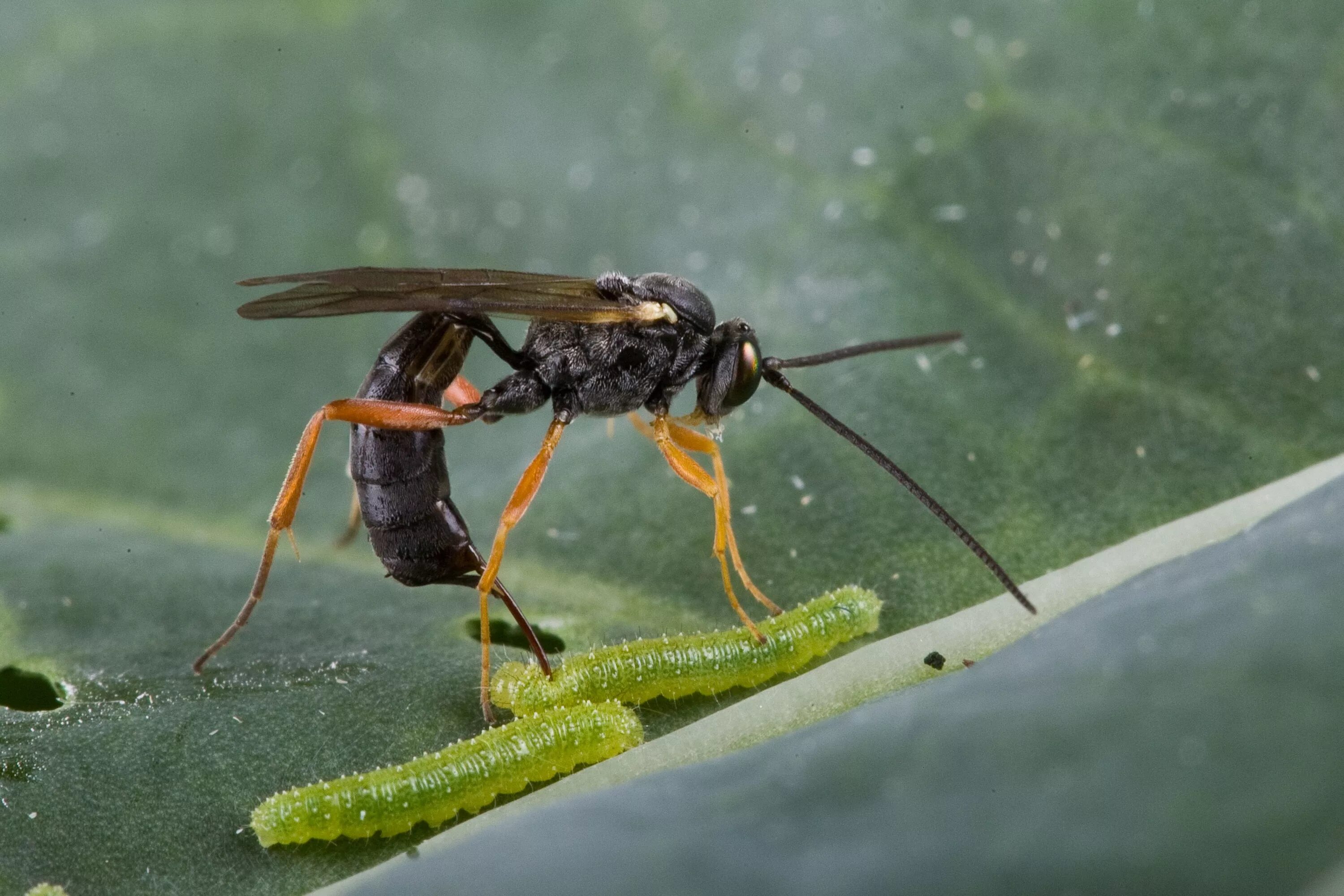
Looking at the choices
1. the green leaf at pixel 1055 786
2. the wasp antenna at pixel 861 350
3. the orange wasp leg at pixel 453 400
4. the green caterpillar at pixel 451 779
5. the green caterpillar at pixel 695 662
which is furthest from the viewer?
the orange wasp leg at pixel 453 400

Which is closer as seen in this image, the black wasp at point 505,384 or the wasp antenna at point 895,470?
the wasp antenna at point 895,470

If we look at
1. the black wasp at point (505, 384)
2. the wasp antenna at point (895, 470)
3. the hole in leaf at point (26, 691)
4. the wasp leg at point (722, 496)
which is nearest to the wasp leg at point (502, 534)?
the black wasp at point (505, 384)

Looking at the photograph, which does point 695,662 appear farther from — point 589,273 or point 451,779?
point 589,273

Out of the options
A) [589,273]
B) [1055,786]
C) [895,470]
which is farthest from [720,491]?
[1055,786]

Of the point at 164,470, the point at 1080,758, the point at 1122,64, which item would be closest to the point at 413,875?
the point at 1080,758

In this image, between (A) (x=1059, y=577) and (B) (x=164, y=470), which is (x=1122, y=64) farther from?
(B) (x=164, y=470)

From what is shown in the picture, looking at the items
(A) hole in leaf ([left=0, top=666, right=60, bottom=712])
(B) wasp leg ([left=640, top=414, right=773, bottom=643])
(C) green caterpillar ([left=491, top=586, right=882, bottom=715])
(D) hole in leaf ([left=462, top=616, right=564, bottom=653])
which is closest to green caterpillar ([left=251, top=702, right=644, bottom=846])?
(C) green caterpillar ([left=491, top=586, right=882, bottom=715])

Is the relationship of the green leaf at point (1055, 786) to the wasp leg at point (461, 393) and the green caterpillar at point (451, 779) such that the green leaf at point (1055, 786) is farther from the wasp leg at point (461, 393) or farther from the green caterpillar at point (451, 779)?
the wasp leg at point (461, 393)

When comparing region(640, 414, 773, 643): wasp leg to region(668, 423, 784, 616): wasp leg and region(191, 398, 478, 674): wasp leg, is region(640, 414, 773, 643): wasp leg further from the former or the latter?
region(191, 398, 478, 674): wasp leg
